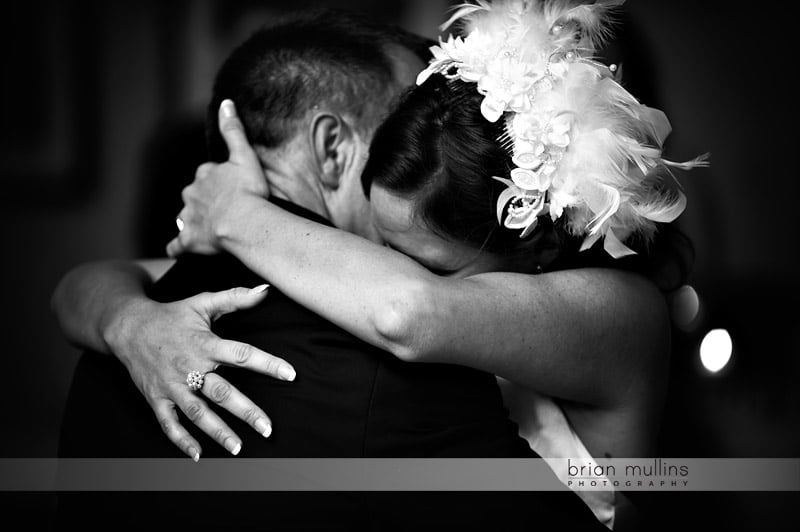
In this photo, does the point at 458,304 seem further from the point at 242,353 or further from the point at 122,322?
the point at 122,322

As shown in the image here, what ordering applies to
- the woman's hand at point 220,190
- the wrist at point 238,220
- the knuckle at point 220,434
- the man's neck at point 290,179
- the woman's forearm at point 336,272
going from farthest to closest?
the man's neck at point 290,179, the woman's hand at point 220,190, the wrist at point 238,220, the knuckle at point 220,434, the woman's forearm at point 336,272

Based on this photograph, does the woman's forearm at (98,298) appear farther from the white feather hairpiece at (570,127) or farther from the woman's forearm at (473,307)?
the white feather hairpiece at (570,127)

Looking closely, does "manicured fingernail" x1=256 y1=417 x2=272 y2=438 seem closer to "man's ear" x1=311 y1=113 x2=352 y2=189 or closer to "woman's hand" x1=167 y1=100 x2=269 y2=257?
"woman's hand" x1=167 y1=100 x2=269 y2=257

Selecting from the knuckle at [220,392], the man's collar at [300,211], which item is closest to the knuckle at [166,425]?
the knuckle at [220,392]

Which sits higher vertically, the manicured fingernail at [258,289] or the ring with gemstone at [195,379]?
the manicured fingernail at [258,289]

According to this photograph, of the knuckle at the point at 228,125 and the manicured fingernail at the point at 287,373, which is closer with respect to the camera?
the manicured fingernail at the point at 287,373

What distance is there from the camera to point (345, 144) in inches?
68.0

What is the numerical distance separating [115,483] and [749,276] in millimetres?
2954

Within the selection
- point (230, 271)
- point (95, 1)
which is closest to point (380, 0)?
point (95, 1)

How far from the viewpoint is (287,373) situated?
1.27 meters

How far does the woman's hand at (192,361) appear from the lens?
4.25ft

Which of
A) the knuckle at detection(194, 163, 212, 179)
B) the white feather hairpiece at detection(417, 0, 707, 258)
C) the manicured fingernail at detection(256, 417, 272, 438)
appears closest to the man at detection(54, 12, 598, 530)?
the manicured fingernail at detection(256, 417, 272, 438)

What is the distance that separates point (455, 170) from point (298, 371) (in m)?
0.47

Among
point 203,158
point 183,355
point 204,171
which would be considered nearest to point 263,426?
point 183,355
